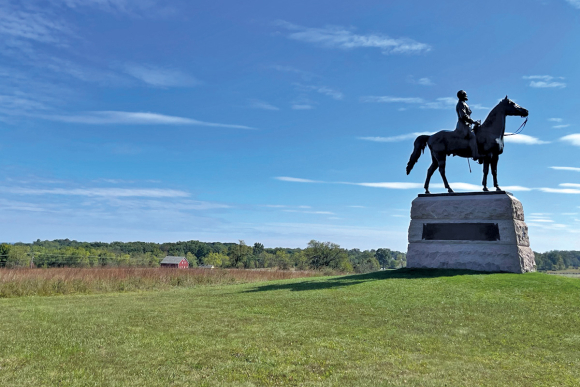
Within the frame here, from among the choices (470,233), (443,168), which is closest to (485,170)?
(443,168)

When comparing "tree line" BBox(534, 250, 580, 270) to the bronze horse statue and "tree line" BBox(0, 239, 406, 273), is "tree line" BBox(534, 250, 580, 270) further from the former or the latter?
the bronze horse statue

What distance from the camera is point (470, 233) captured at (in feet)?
49.7

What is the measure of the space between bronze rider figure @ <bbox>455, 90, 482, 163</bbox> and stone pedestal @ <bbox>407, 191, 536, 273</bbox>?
197 cm

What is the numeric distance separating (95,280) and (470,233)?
16261mm

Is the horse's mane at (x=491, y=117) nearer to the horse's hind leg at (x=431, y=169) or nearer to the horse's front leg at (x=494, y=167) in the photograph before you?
the horse's front leg at (x=494, y=167)

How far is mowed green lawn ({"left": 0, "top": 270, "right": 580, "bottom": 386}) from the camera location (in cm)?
508

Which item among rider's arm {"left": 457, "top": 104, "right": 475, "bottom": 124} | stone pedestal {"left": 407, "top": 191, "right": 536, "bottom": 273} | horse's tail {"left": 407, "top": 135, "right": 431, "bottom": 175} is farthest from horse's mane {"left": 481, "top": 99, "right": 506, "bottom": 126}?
stone pedestal {"left": 407, "top": 191, "right": 536, "bottom": 273}

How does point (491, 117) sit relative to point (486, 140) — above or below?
above

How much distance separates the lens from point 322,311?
9320 mm

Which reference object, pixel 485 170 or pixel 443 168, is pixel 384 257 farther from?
pixel 485 170

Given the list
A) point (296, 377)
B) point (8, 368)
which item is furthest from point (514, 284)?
point (8, 368)

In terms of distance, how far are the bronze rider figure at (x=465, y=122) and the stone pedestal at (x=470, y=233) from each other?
6.45 feet

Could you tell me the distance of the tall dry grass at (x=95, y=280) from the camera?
16.0m

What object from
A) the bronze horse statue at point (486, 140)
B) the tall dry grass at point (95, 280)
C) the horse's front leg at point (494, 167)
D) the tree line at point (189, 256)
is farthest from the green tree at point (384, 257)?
the horse's front leg at point (494, 167)
